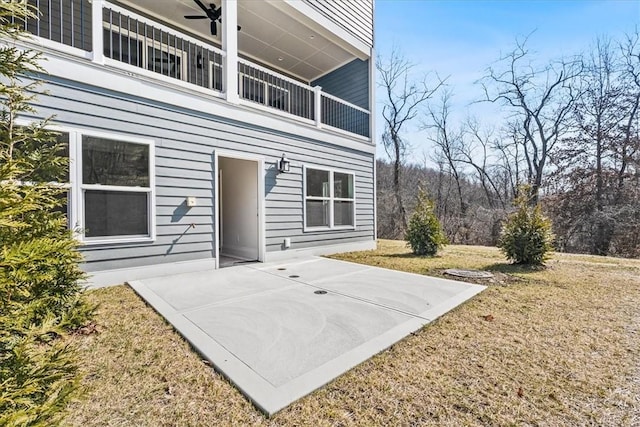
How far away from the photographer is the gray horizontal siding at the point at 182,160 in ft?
14.3

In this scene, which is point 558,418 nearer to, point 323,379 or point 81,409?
point 323,379

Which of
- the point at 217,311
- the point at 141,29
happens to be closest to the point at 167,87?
the point at 141,29

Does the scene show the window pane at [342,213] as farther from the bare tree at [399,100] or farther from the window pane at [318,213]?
the bare tree at [399,100]

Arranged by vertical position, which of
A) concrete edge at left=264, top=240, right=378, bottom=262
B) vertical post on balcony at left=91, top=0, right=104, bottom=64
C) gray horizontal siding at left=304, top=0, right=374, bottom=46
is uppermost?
gray horizontal siding at left=304, top=0, right=374, bottom=46

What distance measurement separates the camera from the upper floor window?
746cm

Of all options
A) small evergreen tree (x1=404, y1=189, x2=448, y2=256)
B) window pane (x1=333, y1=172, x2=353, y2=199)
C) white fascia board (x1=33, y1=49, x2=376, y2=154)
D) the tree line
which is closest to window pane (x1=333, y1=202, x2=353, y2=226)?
window pane (x1=333, y1=172, x2=353, y2=199)

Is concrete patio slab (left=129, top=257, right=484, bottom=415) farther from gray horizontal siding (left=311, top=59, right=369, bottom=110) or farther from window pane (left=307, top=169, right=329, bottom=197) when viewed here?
gray horizontal siding (left=311, top=59, right=369, bottom=110)

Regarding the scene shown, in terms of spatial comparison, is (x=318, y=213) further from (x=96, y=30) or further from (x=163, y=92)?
(x=96, y=30)

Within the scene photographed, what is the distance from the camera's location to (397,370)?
2312 millimetres

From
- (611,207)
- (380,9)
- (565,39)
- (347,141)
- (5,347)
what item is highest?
(565,39)

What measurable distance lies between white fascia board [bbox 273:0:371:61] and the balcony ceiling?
13 cm

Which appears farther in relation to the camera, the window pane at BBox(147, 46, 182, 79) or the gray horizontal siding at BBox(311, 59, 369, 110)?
the gray horizontal siding at BBox(311, 59, 369, 110)

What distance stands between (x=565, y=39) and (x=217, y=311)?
2016 cm

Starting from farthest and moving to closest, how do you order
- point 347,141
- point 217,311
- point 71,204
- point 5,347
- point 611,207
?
point 611,207 → point 347,141 → point 71,204 → point 217,311 → point 5,347
